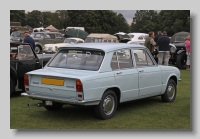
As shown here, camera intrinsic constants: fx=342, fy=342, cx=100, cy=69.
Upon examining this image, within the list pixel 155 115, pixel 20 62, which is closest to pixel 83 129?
pixel 155 115

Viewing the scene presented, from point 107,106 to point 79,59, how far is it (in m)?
1.09

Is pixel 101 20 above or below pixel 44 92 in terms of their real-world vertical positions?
above

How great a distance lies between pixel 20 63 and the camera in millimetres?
8859

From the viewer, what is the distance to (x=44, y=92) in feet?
21.2

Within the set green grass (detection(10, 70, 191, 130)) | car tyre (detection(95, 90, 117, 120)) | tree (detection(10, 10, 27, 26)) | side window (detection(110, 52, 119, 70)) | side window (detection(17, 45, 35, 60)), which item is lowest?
green grass (detection(10, 70, 191, 130))

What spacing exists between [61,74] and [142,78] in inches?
76.9

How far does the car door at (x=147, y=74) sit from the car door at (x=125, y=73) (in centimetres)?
19

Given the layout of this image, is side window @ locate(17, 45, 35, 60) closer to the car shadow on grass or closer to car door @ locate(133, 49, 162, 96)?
the car shadow on grass

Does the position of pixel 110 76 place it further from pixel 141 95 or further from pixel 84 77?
pixel 141 95

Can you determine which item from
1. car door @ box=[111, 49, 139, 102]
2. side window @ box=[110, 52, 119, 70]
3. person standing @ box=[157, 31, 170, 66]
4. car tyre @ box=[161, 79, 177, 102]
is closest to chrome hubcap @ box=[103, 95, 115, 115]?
car door @ box=[111, 49, 139, 102]

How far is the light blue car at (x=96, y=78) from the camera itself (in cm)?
614

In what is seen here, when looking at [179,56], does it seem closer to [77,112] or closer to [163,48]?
[163,48]

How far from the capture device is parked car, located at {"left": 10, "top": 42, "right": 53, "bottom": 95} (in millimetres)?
8629

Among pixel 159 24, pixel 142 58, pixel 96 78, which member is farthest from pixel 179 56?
pixel 159 24
